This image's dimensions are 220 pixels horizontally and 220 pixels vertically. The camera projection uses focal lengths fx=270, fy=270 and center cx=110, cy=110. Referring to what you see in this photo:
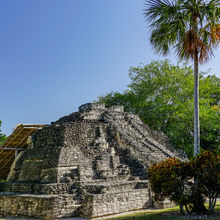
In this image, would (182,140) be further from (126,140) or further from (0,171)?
(0,171)

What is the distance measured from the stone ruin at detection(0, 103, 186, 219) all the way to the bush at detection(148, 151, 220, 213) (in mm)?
2492

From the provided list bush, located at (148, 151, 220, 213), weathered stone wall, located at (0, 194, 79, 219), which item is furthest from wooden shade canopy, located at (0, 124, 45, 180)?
bush, located at (148, 151, 220, 213)

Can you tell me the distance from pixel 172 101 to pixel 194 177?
15452 millimetres

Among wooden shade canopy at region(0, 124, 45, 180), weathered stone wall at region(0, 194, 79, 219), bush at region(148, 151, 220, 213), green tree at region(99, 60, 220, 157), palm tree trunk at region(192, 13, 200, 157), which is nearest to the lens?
bush at region(148, 151, 220, 213)

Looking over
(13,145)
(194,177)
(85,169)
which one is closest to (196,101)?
(194,177)

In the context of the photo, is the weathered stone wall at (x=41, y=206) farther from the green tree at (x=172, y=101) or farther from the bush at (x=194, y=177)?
Answer: the green tree at (x=172, y=101)

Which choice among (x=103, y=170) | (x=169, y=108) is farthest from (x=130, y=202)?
(x=169, y=108)

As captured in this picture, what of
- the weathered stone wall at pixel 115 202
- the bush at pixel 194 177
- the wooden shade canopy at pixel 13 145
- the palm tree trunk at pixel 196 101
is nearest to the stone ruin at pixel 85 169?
the weathered stone wall at pixel 115 202

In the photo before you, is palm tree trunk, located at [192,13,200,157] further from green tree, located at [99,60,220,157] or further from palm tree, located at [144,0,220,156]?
green tree, located at [99,60,220,157]

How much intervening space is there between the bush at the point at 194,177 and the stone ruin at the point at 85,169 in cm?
249

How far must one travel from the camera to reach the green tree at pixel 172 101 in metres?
18.6

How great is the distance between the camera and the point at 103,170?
41.5 feet

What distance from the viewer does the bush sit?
26.0ft

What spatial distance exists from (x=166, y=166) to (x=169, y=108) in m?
13.5
